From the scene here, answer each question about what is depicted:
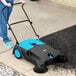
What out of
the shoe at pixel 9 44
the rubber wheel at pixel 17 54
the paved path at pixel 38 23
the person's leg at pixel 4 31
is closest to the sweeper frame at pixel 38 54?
the rubber wheel at pixel 17 54

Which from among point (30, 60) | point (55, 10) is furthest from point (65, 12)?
point (30, 60)

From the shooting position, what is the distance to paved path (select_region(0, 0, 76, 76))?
4.68 m

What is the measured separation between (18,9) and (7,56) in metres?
3.39

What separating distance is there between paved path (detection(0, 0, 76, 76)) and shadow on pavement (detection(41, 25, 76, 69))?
0.75ft

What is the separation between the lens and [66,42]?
5609 mm

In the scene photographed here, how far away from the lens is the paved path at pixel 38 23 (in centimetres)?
468

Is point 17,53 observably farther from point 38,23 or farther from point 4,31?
point 38,23

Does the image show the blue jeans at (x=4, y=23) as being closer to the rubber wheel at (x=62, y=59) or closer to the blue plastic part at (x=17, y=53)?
the blue plastic part at (x=17, y=53)

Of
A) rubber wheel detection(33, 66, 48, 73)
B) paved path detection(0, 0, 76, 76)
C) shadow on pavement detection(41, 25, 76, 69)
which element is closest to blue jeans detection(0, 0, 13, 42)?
paved path detection(0, 0, 76, 76)

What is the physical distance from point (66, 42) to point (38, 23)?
1512 mm

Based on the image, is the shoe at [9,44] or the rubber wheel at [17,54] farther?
the shoe at [9,44]

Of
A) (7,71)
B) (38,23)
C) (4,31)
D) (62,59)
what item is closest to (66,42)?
(62,59)

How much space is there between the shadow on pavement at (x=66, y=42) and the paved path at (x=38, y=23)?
0.23 m

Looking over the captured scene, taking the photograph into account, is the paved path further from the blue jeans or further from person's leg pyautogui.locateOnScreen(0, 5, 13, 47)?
the blue jeans
